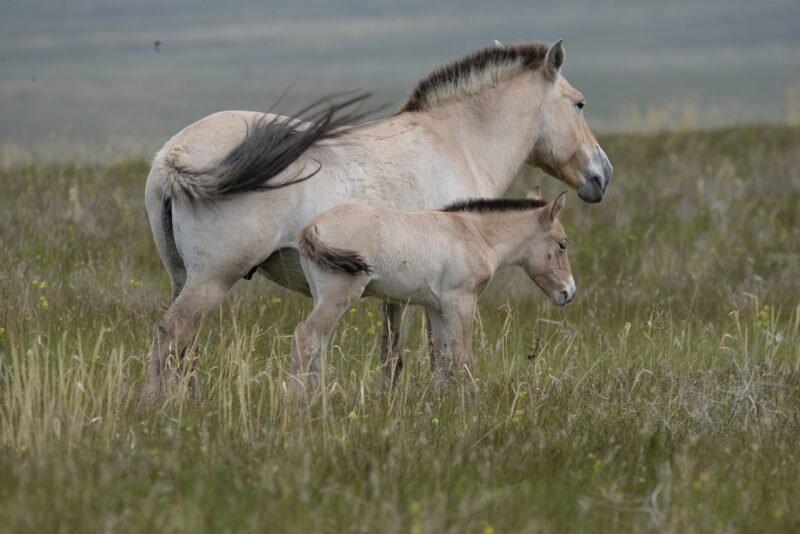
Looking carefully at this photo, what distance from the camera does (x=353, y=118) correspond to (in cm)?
667

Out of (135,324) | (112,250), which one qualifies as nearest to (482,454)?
(135,324)

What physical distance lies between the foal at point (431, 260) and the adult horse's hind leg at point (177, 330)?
1.81 feet

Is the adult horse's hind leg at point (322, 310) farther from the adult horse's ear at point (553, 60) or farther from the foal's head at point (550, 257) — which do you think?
the adult horse's ear at point (553, 60)

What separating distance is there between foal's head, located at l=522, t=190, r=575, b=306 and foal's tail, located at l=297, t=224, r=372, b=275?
4.96ft

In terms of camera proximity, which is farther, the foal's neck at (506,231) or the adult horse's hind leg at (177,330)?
the foal's neck at (506,231)

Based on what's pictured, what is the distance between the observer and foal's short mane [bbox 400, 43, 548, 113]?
7.43 metres

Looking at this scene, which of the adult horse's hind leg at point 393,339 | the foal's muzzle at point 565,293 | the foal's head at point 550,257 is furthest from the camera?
the foal's muzzle at point 565,293

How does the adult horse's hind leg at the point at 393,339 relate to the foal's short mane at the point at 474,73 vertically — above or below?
below

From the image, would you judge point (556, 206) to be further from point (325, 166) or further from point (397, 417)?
point (397, 417)

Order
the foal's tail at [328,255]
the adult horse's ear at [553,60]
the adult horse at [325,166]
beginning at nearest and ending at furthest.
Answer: the foal's tail at [328,255] → the adult horse at [325,166] → the adult horse's ear at [553,60]

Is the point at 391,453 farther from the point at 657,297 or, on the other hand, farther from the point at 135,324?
the point at 657,297

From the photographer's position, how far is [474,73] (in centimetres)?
752

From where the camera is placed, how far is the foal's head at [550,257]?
706 cm

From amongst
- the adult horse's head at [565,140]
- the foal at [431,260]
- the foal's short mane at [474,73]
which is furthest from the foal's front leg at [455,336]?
the adult horse's head at [565,140]
